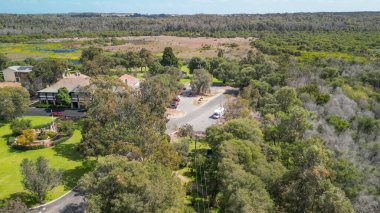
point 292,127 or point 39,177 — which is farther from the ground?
point 292,127

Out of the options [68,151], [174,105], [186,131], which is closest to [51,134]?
[68,151]

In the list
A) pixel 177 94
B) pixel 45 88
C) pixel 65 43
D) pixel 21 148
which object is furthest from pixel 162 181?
pixel 65 43

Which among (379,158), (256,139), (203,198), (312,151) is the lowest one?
(203,198)

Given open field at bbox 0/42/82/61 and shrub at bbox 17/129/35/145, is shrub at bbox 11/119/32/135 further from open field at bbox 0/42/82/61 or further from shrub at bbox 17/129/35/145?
open field at bbox 0/42/82/61

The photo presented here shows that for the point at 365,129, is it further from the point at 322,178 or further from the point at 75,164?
the point at 75,164

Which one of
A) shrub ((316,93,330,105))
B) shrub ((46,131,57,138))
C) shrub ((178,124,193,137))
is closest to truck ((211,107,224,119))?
shrub ((178,124,193,137))

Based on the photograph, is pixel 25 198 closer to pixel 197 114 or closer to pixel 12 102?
pixel 12 102

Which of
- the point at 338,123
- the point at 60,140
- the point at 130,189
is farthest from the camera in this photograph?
the point at 60,140
